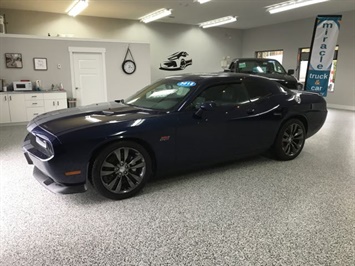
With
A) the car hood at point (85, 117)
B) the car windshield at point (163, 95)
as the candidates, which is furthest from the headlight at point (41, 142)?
the car windshield at point (163, 95)

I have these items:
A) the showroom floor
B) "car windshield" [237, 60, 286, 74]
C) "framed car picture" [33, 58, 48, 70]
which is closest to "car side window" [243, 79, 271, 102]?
the showroom floor

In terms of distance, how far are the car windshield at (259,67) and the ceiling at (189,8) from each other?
1.83 meters

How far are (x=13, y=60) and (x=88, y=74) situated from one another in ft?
6.80

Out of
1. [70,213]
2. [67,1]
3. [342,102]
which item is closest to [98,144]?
[70,213]

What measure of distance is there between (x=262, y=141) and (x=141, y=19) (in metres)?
9.12

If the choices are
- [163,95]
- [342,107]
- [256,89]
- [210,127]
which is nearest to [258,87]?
[256,89]

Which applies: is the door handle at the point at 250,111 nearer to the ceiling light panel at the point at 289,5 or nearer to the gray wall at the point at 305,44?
the ceiling light panel at the point at 289,5

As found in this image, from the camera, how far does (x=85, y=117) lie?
2928 mm

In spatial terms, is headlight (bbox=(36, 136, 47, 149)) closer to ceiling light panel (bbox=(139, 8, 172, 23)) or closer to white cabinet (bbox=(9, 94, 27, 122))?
white cabinet (bbox=(9, 94, 27, 122))

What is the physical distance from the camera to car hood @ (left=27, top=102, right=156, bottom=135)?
2699mm

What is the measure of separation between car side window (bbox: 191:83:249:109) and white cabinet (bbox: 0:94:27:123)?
6071mm

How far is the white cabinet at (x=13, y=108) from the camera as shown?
723cm

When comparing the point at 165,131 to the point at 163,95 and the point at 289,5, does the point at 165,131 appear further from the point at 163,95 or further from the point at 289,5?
the point at 289,5

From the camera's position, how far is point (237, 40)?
14.5 m
